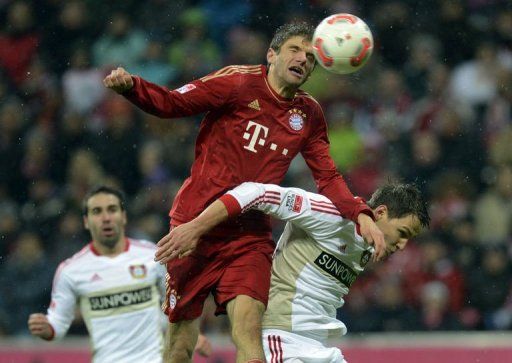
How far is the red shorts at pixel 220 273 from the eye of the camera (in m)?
5.96

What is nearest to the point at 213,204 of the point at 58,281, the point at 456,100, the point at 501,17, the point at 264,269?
the point at 264,269

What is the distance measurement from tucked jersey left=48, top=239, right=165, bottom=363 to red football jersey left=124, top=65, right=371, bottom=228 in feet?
5.99

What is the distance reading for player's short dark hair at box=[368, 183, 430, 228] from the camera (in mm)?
5922

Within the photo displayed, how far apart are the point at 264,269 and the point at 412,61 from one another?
19.4ft

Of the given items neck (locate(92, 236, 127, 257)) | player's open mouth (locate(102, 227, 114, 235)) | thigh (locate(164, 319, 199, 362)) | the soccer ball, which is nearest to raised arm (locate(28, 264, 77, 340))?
neck (locate(92, 236, 127, 257))

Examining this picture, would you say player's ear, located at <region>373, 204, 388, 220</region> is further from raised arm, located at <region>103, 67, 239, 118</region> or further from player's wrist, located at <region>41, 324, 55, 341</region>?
player's wrist, located at <region>41, 324, 55, 341</region>

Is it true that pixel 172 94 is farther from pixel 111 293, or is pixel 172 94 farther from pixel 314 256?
pixel 111 293

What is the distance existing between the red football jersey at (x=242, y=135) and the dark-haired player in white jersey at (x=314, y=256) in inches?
6.8

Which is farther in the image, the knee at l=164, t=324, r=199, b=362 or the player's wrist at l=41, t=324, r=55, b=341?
the player's wrist at l=41, t=324, r=55, b=341

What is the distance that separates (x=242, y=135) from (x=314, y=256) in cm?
73

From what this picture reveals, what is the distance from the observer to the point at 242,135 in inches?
240

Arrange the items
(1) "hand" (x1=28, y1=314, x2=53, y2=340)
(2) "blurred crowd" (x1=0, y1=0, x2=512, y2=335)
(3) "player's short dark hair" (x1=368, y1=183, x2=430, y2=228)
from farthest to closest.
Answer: (2) "blurred crowd" (x1=0, y1=0, x2=512, y2=335)
(1) "hand" (x1=28, y1=314, x2=53, y2=340)
(3) "player's short dark hair" (x1=368, y1=183, x2=430, y2=228)

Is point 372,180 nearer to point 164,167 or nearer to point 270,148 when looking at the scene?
point 164,167

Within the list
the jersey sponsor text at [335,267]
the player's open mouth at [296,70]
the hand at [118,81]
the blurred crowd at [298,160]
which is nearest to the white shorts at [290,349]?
the jersey sponsor text at [335,267]
